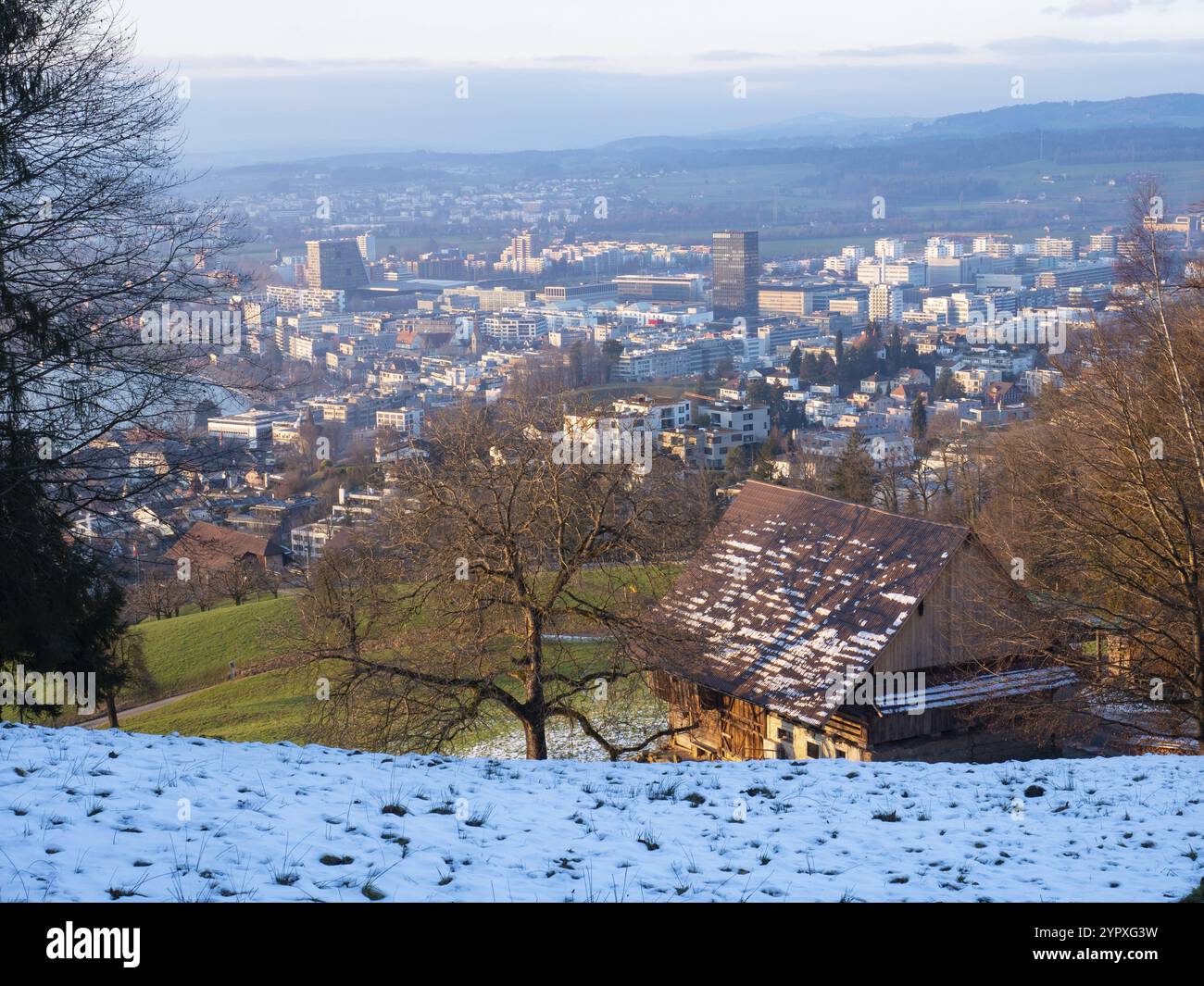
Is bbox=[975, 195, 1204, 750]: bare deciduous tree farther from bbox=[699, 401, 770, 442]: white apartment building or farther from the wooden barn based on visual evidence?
bbox=[699, 401, 770, 442]: white apartment building

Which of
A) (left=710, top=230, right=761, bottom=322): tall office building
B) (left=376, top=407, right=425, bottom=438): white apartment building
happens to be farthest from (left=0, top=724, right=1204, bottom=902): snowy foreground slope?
(left=710, top=230, right=761, bottom=322): tall office building

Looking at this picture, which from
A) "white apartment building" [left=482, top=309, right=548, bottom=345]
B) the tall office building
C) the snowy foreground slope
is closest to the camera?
the snowy foreground slope

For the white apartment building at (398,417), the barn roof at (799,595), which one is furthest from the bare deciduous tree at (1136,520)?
the white apartment building at (398,417)

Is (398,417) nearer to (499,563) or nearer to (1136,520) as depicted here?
(499,563)

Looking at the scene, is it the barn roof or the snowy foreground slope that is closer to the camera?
the snowy foreground slope

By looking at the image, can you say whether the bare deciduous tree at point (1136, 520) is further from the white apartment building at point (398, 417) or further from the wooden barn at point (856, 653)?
the white apartment building at point (398, 417)

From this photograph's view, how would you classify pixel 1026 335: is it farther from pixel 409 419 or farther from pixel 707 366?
pixel 409 419
